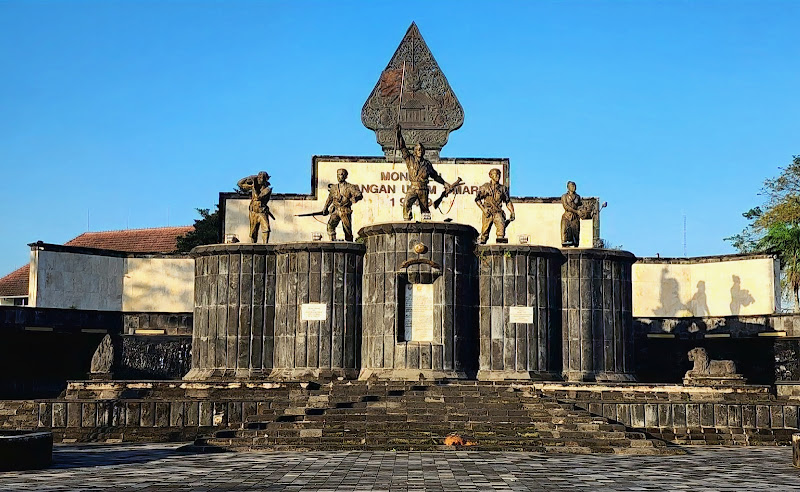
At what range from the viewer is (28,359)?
35.7m

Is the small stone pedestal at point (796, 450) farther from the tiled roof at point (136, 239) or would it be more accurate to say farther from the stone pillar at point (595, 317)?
Answer: the tiled roof at point (136, 239)

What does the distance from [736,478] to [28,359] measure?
2658 cm

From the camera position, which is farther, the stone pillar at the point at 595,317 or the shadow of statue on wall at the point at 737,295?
the shadow of statue on wall at the point at 737,295

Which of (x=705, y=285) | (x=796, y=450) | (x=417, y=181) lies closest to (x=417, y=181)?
(x=417, y=181)

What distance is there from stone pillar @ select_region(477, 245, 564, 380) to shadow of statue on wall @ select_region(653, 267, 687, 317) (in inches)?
545

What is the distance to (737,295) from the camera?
134 ft

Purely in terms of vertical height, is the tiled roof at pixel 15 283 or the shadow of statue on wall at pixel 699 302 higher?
the tiled roof at pixel 15 283

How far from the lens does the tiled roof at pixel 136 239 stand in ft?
227

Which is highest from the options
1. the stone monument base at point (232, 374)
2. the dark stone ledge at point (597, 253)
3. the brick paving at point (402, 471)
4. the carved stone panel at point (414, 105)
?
the carved stone panel at point (414, 105)

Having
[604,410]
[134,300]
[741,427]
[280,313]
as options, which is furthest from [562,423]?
[134,300]

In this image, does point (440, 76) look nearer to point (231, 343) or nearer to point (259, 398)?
point (231, 343)

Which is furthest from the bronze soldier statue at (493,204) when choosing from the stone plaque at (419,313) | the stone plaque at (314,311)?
the stone plaque at (314,311)

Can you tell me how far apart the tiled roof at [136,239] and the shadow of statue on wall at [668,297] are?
36.3 meters

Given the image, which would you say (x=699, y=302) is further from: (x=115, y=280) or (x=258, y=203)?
(x=115, y=280)
